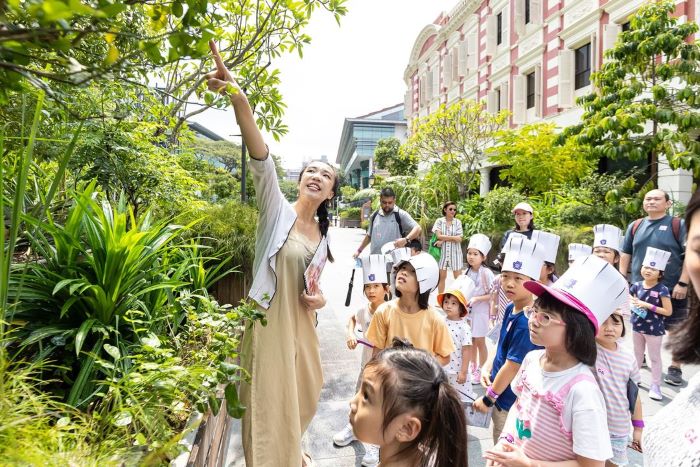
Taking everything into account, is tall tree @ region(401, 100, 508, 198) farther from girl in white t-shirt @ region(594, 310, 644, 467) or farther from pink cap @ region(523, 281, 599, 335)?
pink cap @ region(523, 281, 599, 335)

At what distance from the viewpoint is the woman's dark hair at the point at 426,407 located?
4.83 ft

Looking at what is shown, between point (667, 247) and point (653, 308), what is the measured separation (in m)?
0.82

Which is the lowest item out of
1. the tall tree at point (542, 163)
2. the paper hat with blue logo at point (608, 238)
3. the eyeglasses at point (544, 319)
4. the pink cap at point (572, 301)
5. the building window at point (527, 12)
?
the eyeglasses at point (544, 319)

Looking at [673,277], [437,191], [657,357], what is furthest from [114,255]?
[437,191]

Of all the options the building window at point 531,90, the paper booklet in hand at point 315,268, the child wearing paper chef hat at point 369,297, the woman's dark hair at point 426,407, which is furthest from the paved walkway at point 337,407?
the building window at point 531,90

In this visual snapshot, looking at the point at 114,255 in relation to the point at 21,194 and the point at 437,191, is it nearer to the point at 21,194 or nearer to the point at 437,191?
the point at 21,194

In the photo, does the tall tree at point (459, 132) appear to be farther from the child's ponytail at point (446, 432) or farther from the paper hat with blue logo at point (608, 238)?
the child's ponytail at point (446, 432)

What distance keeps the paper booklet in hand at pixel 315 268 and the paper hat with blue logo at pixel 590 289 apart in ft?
3.54

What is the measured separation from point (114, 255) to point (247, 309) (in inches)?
32.7

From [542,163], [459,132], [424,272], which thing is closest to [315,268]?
[424,272]

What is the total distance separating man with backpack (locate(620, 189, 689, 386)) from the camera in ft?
14.1

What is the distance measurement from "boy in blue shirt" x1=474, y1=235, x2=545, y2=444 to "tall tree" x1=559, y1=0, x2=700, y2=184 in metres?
7.02

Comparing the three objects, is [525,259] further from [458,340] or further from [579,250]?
[579,250]

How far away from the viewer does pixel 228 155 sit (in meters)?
44.2
